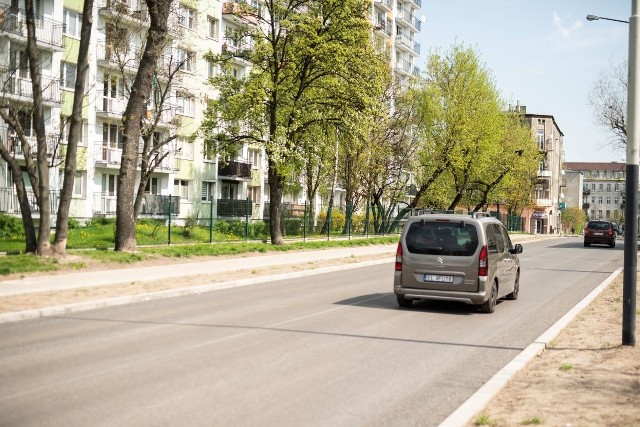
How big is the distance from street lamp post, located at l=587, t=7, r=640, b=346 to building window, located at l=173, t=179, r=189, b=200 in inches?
1606

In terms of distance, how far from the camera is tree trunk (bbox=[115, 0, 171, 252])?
2216 cm

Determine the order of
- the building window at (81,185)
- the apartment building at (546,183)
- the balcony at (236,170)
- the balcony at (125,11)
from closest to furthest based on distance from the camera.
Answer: the balcony at (125,11), the building window at (81,185), the balcony at (236,170), the apartment building at (546,183)

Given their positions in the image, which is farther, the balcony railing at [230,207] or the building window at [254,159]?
the building window at [254,159]

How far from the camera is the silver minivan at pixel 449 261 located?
12789 millimetres

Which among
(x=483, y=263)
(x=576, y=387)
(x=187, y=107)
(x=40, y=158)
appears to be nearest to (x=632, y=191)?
(x=576, y=387)

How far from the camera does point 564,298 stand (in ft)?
51.9

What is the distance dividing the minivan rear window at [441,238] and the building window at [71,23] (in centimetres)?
3063

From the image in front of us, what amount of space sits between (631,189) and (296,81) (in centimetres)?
2359

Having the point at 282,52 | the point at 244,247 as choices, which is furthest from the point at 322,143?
the point at 244,247

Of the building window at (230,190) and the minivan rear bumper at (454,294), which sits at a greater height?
the building window at (230,190)

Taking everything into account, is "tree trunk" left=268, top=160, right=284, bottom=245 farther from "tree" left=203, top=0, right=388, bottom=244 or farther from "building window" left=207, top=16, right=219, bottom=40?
"building window" left=207, top=16, right=219, bottom=40

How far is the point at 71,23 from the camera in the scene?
127ft

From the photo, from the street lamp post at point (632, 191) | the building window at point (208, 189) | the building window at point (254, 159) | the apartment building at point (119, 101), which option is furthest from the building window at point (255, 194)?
the street lamp post at point (632, 191)

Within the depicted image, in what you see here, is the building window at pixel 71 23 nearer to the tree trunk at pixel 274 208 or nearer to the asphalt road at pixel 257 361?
the tree trunk at pixel 274 208
